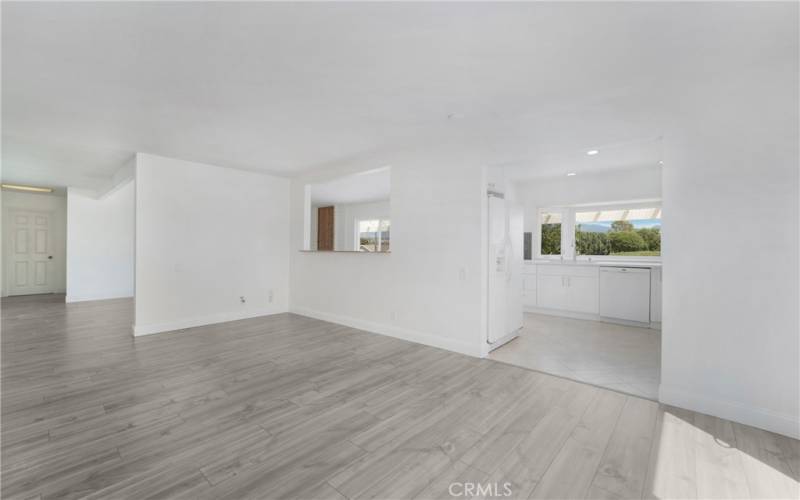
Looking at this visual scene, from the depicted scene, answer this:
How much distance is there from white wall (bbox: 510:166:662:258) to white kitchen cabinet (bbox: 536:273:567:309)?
89 centimetres

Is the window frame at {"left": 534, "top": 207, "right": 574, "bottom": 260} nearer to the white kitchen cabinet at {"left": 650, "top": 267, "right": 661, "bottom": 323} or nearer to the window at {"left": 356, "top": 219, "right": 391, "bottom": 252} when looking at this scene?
the white kitchen cabinet at {"left": 650, "top": 267, "right": 661, "bottom": 323}

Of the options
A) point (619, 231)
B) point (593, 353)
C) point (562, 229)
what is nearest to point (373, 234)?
point (562, 229)

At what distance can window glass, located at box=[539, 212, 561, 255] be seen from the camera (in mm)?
6609

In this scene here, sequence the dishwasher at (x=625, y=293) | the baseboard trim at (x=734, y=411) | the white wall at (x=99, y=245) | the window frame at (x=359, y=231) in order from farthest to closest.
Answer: the window frame at (x=359, y=231) < the white wall at (x=99, y=245) < the dishwasher at (x=625, y=293) < the baseboard trim at (x=734, y=411)

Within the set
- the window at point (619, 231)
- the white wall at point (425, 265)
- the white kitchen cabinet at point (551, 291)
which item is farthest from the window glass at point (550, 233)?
the white wall at point (425, 265)

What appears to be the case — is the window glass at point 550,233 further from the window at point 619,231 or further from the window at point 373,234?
the window at point 373,234

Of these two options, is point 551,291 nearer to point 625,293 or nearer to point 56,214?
point 625,293

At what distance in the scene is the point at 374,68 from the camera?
2.36 m

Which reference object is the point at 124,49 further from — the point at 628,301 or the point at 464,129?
the point at 628,301

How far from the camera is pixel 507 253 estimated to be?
160 inches

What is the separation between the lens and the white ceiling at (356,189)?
22.7 ft

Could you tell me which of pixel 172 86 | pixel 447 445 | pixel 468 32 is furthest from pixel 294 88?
pixel 447 445

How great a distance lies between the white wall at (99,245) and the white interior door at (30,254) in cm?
165

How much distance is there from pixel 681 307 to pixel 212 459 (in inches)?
131
